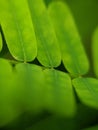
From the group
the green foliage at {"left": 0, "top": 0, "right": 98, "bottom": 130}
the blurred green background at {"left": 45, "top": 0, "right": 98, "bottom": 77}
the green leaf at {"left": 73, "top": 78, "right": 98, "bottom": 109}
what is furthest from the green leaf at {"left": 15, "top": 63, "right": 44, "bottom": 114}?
the blurred green background at {"left": 45, "top": 0, "right": 98, "bottom": 77}

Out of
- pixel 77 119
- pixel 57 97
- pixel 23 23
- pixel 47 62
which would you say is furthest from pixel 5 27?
pixel 77 119

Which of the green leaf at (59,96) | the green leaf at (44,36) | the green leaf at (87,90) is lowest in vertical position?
the green leaf at (87,90)

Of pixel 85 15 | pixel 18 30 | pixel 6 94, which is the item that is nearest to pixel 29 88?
pixel 6 94

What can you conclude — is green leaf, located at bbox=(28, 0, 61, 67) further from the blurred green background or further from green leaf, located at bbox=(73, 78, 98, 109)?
the blurred green background

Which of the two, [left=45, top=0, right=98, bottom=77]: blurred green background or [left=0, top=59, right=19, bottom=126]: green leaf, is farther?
[left=45, top=0, right=98, bottom=77]: blurred green background

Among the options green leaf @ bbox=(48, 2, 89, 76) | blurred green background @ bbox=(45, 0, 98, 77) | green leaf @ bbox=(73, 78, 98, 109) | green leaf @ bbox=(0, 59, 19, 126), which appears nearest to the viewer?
green leaf @ bbox=(0, 59, 19, 126)

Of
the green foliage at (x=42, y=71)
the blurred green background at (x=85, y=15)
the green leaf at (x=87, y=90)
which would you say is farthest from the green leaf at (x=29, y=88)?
the blurred green background at (x=85, y=15)

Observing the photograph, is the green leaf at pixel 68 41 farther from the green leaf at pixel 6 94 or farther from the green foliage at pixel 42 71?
the green leaf at pixel 6 94

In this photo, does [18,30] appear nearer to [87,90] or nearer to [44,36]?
[44,36]
